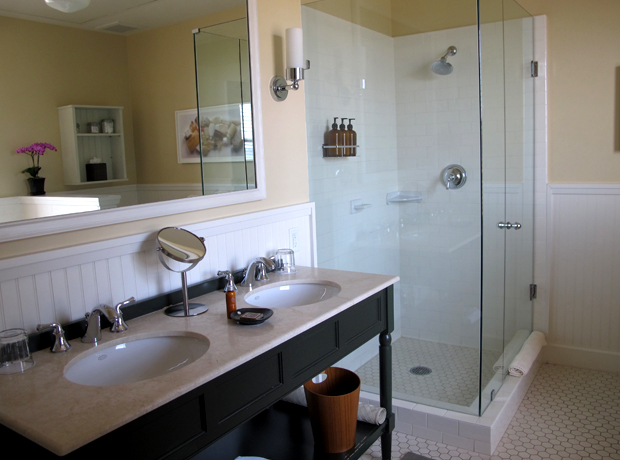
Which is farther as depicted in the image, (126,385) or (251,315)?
(251,315)

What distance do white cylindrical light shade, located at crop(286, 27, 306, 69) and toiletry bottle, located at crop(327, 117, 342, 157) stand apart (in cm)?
58

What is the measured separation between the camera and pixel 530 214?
3.41m

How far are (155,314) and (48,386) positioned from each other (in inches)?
21.9

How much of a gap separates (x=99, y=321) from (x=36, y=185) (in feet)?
1.35

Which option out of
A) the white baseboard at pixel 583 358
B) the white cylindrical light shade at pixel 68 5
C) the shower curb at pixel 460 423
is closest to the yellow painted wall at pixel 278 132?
the white cylindrical light shade at pixel 68 5

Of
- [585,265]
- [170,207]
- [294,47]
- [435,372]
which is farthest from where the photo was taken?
[585,265]

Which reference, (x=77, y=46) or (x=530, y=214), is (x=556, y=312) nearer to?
(x=530, y=214)

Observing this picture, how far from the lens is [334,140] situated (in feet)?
9.49

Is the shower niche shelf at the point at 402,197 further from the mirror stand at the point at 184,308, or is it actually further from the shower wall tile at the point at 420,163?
the mirror stand at the point at 184,308

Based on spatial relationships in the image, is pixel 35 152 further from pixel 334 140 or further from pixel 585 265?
pixel 585 265

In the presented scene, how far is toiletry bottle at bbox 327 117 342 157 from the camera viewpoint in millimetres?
2875

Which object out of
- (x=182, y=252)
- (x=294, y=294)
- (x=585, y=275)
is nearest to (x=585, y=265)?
(x=585, y=275)

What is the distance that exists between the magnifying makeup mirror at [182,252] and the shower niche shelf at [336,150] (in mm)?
1141

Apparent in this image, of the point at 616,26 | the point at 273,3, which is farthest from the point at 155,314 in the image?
the point at 616,26
